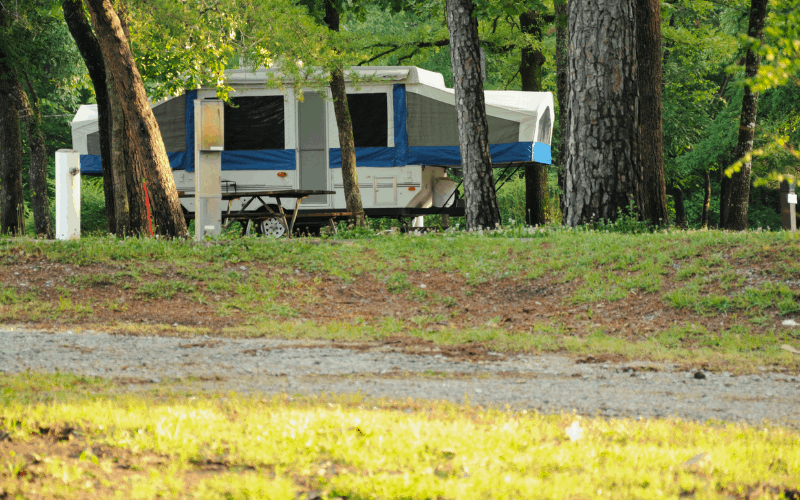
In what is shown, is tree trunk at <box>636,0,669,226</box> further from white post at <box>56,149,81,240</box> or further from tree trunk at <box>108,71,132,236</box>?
white post at <box>56,149,81,240</box>

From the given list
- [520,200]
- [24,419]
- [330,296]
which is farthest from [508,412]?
[520,200]

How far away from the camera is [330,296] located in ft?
29.5

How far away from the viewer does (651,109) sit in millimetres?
12234

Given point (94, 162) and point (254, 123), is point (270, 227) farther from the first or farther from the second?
point (94, 162)

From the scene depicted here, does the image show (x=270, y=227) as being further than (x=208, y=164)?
Yes

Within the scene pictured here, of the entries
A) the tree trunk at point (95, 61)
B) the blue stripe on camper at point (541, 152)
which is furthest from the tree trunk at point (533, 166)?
the tree trunk at point (95, 61)

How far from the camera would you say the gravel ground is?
4629mm

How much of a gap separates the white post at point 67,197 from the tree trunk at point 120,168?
1034mm

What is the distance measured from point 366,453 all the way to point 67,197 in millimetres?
9602

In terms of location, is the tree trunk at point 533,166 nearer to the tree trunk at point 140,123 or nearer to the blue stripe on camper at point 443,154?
the blue stripe on camper at point 443,154

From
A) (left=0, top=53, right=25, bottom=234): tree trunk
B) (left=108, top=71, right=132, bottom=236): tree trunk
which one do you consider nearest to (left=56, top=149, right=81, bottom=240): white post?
(left=108, top=71, right=132, bottom=236): tree trunk

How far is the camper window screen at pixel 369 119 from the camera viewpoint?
666 inches

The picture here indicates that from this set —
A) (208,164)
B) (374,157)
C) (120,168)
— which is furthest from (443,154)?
(120,168)

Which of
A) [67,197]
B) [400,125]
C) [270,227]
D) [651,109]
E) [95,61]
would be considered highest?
[95,61]
